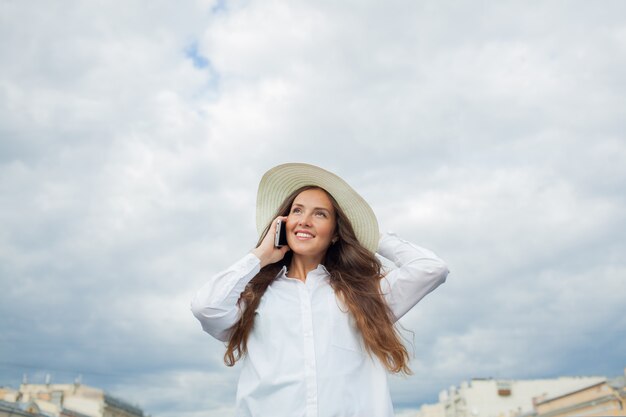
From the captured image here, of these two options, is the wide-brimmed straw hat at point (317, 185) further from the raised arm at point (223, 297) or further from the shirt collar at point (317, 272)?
the raised arm at point (223, 297)

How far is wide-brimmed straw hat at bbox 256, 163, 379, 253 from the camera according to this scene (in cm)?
384

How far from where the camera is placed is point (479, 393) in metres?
61.0

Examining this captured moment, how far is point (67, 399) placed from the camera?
57812 mm

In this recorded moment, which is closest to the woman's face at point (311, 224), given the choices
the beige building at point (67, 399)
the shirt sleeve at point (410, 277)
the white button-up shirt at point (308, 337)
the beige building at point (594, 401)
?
the white button-up shirt at point (308, 337)

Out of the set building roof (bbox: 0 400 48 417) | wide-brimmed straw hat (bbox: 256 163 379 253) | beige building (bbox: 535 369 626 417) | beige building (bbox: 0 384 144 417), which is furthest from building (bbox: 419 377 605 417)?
wide-brimmed straw hat (bbox: 256 163 379 253)

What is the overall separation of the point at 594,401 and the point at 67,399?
43140 mm

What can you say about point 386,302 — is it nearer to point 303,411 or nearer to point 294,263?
point 294,263

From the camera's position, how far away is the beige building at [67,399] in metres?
50.4

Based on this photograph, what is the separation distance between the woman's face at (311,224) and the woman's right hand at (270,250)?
0.07 metres

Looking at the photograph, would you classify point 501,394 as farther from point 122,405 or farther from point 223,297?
point 223,297

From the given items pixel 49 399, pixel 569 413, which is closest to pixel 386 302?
pixel 569 413

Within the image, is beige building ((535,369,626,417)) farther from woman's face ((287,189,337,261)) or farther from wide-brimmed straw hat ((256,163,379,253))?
woman's face ((287,189,337,261))

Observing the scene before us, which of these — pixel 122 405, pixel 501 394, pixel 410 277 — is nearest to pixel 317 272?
pixel 410 277

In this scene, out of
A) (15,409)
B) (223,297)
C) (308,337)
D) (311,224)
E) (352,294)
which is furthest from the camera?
(15,409)
